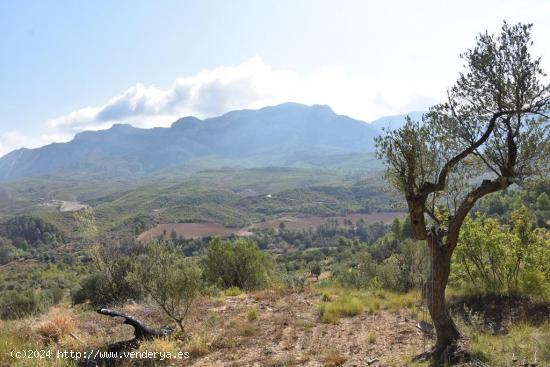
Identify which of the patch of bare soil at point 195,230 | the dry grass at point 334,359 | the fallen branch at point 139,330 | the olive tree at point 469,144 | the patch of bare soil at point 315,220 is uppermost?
the olive tree at point 469,144

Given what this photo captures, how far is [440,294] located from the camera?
349 inches

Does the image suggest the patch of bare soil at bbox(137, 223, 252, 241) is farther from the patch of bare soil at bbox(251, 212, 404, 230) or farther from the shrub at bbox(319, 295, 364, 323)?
the shrub at bbox(319, 295, 364, 323)

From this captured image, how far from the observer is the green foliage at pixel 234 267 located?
2395cm

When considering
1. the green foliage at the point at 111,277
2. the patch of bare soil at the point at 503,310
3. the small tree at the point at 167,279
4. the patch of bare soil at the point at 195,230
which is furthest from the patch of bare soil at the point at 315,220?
the small tree at the point at 167,279

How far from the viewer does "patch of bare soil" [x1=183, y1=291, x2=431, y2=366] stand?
30.8 ft

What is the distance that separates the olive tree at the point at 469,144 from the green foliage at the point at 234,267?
15.9 m

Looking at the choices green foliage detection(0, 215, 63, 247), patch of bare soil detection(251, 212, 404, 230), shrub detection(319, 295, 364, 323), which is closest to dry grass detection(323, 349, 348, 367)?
shrub detection(319, 295, 364, 323)

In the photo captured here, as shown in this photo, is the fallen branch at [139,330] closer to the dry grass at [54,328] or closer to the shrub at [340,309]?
the dry grass at [54,328]

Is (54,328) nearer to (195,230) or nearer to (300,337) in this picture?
Answer: (300,337)

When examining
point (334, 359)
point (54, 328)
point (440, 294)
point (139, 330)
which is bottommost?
point (334, 359)

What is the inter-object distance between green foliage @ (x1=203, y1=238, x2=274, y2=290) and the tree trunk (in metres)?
15.7

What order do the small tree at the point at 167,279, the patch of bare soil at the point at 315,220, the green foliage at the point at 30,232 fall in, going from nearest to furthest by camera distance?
the small tree at the point at 167,279
the green foliage at the point at 30,232
the patch of bare soil at the point at 315,220

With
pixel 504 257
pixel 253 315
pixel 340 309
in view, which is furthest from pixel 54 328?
pixel 504 257

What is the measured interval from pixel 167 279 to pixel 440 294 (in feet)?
23.7
